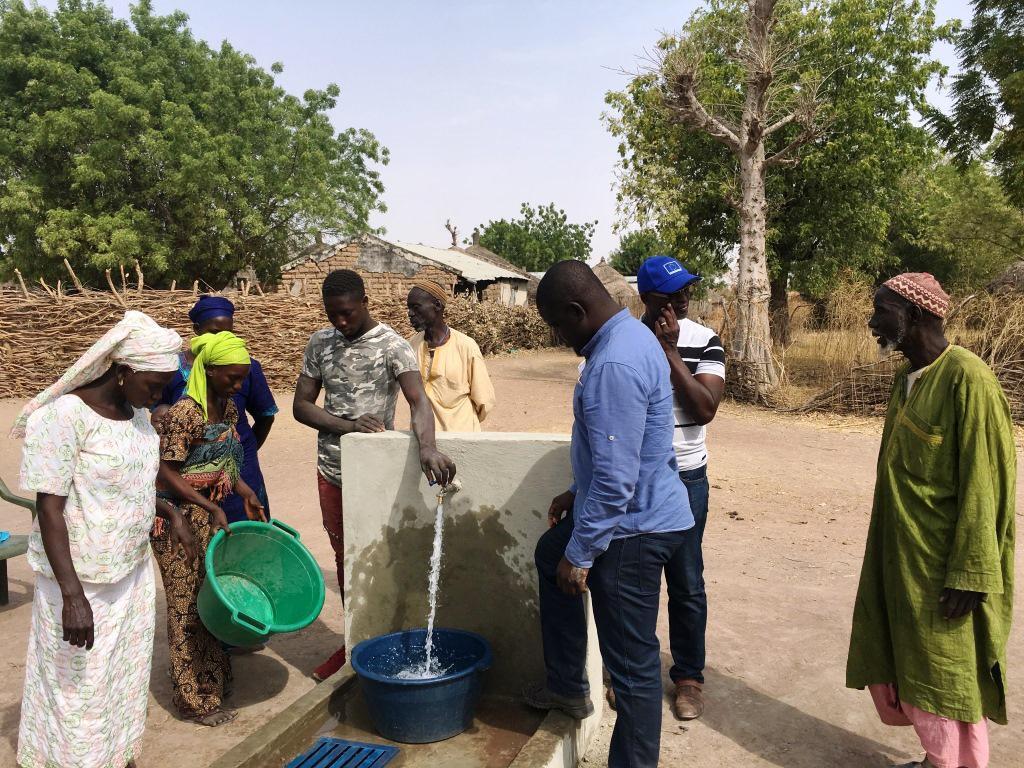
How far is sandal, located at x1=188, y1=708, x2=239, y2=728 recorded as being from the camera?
3.22 meters

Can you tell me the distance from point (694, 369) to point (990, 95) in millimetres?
17185

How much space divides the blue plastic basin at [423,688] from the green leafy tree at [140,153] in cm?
2106

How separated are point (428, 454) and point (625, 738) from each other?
1212 millimetres

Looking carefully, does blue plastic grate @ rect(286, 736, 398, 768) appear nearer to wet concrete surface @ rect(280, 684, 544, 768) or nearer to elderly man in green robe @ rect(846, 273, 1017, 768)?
wet concrete surface @ rect(280, 684, 544, 768)

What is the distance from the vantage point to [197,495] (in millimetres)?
3123

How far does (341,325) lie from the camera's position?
344cm

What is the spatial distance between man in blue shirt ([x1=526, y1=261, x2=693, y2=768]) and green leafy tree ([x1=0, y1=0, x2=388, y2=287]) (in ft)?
71.5

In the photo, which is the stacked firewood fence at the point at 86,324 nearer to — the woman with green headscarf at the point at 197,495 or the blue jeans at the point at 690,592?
the woman with green headscarf at the point at 197,495

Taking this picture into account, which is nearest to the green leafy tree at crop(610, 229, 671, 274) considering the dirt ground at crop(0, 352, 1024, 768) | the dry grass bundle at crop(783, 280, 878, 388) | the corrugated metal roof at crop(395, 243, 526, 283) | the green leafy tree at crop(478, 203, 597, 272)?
the green leafy tree at crop(478, 203, 597, 272)

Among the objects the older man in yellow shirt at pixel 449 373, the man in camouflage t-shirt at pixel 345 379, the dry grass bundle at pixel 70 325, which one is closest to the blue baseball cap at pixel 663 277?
the man in camouflage t-shirt at pixel 345 379

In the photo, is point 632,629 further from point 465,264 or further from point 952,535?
point 465,264

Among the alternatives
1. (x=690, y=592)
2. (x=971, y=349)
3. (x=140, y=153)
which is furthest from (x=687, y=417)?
(x=140, y=153)

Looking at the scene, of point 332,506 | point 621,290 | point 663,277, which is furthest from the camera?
point 621,290

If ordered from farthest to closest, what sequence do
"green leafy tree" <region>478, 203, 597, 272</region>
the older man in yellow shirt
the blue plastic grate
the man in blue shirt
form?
"green leafy tree" <region>478, 203, 597, 272</region> < the older man in yellow shirt < the blue plastic grate < the man in blue shirt
